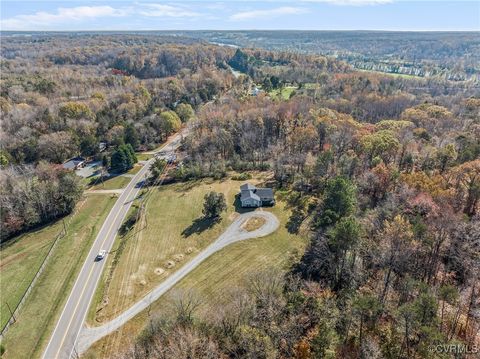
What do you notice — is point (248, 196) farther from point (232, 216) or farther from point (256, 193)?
point (232, 216)

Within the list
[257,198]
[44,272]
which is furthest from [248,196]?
[44,272]

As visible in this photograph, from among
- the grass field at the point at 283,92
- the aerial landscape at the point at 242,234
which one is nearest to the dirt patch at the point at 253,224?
the aerial landscape at the point at 242,234

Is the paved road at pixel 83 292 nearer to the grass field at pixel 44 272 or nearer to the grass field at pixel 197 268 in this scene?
the grass field at pixel 44 272

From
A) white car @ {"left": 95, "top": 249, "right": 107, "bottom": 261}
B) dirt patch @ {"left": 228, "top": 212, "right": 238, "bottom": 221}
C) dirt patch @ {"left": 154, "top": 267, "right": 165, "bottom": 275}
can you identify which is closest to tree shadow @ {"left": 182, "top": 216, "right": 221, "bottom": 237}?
dirt patch @ {"left": 228, "top": 212, "right": 238, "bottom": 221}

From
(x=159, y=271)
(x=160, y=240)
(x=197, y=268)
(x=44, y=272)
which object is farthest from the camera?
(x=160, y=240)

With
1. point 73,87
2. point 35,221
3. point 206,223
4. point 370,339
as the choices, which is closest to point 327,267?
point 370,339

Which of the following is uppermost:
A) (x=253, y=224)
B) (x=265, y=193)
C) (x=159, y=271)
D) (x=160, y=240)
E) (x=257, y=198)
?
(x=265, y=193)

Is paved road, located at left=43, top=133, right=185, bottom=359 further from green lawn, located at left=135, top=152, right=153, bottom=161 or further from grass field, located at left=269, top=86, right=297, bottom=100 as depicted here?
grass field, located at left=269, top=86, right=297, bottom=100
